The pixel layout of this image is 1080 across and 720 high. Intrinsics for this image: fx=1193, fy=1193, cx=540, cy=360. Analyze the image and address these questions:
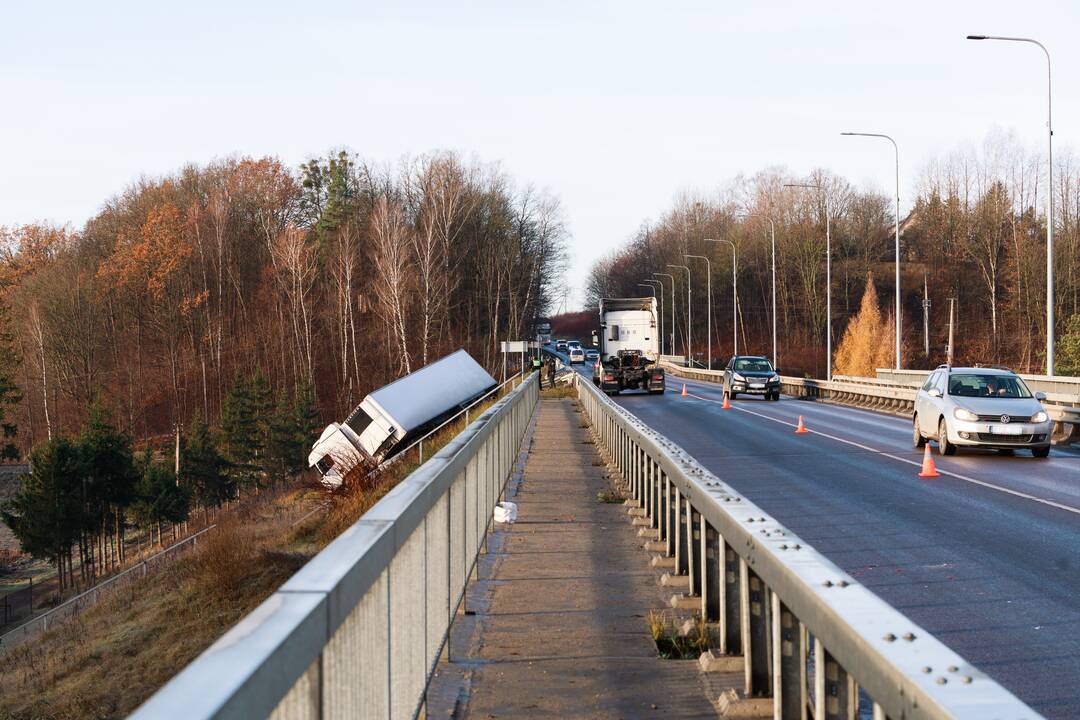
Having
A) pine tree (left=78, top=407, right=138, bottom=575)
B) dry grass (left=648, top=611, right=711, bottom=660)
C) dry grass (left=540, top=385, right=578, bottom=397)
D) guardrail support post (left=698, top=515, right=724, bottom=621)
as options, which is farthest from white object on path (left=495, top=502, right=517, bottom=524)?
pine tree (left=78, top=407, right=138, bottom=575)

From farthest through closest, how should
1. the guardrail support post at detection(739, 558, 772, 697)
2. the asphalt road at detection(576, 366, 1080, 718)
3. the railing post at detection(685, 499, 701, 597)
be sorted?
the railing post at detection(685, 499, 701, 597), the asphalt road at detection(576, 366, 1080, 718), the guardrail support post at detection(739, 558, 772, 697)

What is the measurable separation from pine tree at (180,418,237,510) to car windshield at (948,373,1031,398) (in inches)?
2091

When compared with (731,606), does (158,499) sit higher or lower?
lower

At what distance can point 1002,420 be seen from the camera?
68.4 feet

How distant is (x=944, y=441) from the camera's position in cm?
2152

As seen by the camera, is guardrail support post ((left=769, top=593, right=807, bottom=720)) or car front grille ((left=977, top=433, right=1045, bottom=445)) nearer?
guardrail support post ((left=769, top=593, right=807, bottom=720))

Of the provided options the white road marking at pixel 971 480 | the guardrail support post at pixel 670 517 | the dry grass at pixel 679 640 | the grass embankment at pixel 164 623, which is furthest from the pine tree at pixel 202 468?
the dry grass at pixel 679 640

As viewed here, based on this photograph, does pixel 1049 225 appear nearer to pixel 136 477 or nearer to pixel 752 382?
pixel 752 382

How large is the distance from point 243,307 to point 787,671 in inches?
3415

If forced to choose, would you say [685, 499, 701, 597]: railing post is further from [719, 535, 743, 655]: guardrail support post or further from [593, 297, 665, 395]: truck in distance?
[593, 297, 665, 395]: truck in distance

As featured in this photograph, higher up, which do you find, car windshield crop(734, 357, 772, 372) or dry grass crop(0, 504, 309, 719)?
car windshield crop(734, 357, 772, 372)

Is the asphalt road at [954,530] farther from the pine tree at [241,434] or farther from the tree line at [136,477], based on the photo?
the pine tree at [241,434]

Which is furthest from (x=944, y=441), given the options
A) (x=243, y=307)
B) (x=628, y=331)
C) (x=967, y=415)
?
(x=243, y=307)

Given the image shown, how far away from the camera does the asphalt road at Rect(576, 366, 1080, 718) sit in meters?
7.47
